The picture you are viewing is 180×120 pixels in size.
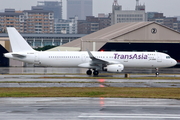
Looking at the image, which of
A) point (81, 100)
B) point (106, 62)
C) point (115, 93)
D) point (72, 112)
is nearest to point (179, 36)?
point (106, 62)

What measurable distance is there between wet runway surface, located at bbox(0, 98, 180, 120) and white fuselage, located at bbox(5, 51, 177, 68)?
85.1 ft

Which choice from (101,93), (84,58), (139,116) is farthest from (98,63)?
(139,116)

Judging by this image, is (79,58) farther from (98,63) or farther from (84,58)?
(98,63)

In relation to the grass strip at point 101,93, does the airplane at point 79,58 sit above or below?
above

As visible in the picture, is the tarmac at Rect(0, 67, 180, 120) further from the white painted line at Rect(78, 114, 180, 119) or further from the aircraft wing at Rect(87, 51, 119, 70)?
the aircraft wing at Rect(87, 51, 119, 70)

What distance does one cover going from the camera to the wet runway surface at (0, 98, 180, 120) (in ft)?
66.7

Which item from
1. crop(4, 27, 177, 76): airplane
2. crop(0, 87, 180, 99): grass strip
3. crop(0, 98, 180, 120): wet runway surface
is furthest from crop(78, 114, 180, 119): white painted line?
crop(4, 27, 177, 76): airplane

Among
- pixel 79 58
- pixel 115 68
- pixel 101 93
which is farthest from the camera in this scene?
pixel 79 58

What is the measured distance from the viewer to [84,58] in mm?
52438

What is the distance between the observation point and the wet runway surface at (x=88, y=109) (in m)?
20.3

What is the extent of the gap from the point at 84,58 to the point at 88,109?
30.1 meters

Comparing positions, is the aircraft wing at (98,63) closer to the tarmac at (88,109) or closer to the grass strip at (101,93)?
the grass strip at (101,93)

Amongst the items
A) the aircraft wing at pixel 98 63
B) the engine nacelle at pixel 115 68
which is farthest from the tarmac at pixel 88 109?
the aircraft wing at pixel 98 63

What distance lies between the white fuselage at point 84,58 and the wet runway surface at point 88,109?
25.9 m
